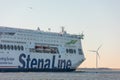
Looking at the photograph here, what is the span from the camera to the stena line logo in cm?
11794

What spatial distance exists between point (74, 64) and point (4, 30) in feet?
71.1

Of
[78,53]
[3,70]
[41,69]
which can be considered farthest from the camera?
[78,53]

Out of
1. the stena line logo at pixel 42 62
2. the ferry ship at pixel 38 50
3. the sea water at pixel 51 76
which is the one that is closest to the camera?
the sea water at pixel 51 76

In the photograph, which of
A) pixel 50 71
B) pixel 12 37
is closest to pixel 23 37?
pixel 12 37

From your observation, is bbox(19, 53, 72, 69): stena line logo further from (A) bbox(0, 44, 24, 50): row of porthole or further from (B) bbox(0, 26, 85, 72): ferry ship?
(A) bbox(0, 44, 24, 50): row of porthole

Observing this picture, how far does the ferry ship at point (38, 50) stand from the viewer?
115 meters

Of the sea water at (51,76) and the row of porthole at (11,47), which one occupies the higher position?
the row of porthole at (11,47)

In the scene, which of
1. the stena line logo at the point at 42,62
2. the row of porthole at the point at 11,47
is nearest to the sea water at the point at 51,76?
the row of porthole at the point at 11,47

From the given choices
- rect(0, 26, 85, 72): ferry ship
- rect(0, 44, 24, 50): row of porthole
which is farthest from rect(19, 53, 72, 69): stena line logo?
rect(0, 44, 24, 50): row of porthole

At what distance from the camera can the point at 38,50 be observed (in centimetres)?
12144

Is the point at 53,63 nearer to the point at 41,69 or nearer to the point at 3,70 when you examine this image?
the point at 41,69

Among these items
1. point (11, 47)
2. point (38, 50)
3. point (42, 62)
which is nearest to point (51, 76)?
point (11, 47)

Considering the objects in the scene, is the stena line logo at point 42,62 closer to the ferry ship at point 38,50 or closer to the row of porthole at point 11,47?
the ferry ship at point 38,50

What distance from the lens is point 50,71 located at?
12369 cm
